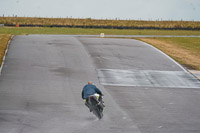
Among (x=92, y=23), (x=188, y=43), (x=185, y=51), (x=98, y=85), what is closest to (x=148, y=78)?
(x=98, y=85)

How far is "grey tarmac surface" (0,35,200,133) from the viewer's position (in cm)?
1546

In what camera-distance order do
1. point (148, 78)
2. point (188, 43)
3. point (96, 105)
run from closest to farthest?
point (96, 105)
point (148, 78)
point (188, 43)

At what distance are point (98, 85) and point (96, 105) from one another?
6941 millimetres

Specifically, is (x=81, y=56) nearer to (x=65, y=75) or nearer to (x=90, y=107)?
(x=65, y=75)

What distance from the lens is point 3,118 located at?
15805 millimetres

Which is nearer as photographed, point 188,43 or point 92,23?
point 188,43

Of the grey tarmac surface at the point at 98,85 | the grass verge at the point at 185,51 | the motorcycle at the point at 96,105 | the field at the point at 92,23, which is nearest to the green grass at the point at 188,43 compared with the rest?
the grass verge at the point at 185,51

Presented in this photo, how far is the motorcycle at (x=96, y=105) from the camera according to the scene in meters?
16.4

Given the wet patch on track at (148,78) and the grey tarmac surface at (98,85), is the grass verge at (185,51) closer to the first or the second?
the grey tarmac surface at (98,85)

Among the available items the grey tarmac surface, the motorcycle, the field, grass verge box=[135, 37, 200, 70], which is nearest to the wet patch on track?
the grey tarmac surface

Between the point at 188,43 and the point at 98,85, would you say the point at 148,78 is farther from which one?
the point at 188,43

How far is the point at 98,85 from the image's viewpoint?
23328 mm

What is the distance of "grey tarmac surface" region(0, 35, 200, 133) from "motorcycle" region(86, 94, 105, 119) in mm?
273

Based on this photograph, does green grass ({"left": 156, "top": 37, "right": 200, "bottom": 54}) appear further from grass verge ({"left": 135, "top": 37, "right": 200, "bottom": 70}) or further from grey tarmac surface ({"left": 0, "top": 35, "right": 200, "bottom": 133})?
grey tarmac surface ({"left": 0, "top": 35, "right": 200, "bottom": 133})
